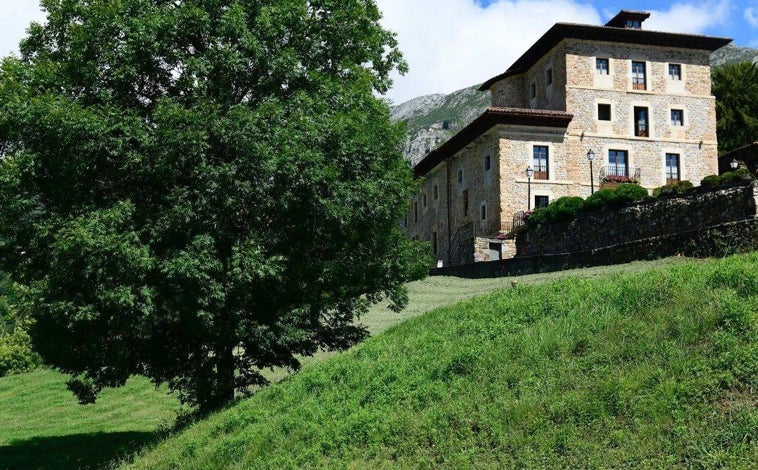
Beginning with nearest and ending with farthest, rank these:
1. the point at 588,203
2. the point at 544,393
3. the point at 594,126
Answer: the point at 544,393, the point at 588,203, the point at 594,126

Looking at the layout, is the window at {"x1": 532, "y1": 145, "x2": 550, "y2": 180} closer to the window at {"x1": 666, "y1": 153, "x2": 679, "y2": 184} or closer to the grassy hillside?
the window at {"x1": 666, "y1": 153, "x2": 679, "y2": 184}

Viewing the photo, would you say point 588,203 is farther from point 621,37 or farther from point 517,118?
point 621,37

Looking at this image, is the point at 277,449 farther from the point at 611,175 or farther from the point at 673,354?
the point at 611,175

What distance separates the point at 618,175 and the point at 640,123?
13.0 feet

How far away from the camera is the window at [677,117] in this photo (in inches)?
1774

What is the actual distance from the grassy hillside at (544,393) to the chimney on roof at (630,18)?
124ft

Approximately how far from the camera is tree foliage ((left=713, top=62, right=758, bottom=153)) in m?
55.5

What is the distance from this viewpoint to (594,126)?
43.7m

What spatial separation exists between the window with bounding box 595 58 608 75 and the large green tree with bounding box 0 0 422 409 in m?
30.4

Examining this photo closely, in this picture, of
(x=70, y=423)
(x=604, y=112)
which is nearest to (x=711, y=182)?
(x=604, y=112)

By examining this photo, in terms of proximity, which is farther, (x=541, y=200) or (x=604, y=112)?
(x=604, y=112)

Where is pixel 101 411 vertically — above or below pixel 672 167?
below

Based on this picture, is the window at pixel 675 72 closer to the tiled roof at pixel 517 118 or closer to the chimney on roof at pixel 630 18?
the chimney on roof at pixel 630 18

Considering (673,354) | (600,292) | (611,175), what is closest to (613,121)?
(611,175)
